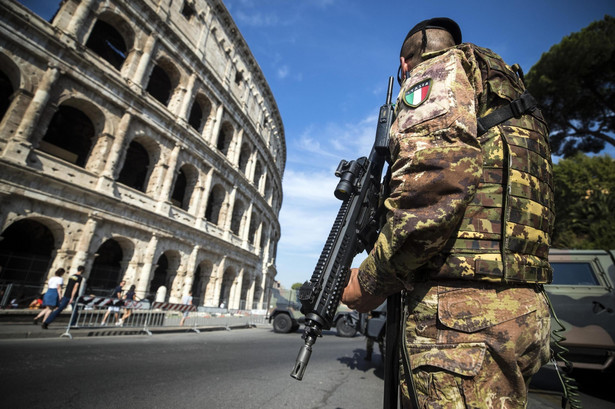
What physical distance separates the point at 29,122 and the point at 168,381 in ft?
38.5

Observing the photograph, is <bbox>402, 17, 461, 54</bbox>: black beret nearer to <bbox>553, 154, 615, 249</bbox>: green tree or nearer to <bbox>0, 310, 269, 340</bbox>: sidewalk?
<bbox>0, 310, 269, 340</bbox>: sidewalk

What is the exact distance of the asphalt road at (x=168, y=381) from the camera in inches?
109

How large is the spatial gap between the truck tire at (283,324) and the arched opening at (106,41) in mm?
16052

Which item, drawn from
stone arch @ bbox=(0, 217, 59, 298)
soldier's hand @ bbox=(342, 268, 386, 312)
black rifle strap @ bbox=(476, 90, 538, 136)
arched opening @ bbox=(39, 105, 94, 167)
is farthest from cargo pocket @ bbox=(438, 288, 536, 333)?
arched opening @ bbox=(39, 105, 94, 167)

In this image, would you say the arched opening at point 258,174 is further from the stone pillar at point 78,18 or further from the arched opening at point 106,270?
the stone pillar at point 78,18

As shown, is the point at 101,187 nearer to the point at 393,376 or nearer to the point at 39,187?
the point at 39,187

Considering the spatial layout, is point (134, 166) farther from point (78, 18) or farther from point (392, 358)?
point (392, 358)

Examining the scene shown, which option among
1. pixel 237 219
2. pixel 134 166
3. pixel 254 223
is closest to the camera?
pixel 134 166

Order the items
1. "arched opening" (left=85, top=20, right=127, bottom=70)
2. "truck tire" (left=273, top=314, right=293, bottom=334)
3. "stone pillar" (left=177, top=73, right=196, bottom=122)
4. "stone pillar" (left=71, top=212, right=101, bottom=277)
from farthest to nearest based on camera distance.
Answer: "stone pillar" (left=177, top=73, right=196, bottom=122)
"arched opening" (left=85, top=20, right=127, bottom=70)
"truck tire" (left=273, top=314, right=293, bottom=334)
"stone pillar" (left=71, top=212, right=101, bottom=277)

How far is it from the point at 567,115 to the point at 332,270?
21.7 meters

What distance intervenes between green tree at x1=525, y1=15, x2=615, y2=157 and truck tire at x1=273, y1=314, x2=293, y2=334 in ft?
52.7

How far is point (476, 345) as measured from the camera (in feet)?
3.31

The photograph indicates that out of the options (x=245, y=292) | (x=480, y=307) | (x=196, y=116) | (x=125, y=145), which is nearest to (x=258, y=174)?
(x=196, y=116)

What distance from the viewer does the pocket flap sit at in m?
0.97
